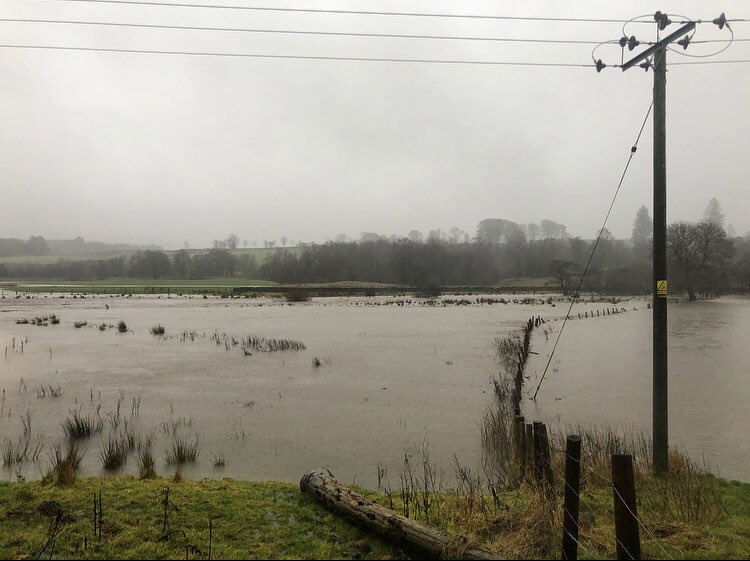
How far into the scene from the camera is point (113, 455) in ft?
26.3

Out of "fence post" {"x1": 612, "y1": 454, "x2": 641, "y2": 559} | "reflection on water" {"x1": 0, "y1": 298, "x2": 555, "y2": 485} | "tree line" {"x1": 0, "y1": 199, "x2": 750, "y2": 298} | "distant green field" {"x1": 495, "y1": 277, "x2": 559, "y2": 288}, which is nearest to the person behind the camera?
"fence post" {"x1": 612, "y1": 454, "x2": 641, "y2": 559}

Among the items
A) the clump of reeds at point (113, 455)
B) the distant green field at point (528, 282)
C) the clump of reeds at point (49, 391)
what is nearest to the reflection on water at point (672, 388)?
the clump of reeds at point (113, 455)

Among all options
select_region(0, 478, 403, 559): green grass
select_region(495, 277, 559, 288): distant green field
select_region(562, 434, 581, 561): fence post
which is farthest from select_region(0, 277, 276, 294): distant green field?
select_region(562, 434, 581, 561): fence post

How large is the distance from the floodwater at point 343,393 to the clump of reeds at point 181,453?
0.17 m

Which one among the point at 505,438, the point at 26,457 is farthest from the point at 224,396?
the point at 505,438

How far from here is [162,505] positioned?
549 centimetres

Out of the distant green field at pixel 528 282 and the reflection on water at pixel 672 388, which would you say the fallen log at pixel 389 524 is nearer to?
the reflection on water at pixel 672 388

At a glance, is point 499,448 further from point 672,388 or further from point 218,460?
point 672,388

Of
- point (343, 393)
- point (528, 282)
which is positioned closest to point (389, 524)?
point (343, 393)

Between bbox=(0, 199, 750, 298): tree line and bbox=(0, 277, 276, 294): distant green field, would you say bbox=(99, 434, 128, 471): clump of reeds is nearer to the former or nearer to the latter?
bbox=(0, 277, 276, 294): distant green field

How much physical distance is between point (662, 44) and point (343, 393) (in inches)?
416

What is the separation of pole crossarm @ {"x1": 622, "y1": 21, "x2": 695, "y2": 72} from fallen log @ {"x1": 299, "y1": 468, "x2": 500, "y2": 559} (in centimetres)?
675

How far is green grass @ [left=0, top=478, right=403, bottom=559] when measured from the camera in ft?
14.6

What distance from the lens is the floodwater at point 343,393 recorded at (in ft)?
29.7
